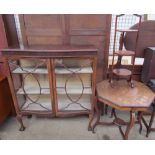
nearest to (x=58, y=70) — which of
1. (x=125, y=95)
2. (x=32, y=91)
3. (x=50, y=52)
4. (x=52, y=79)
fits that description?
(x=52, y=79)

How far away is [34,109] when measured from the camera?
1876mm

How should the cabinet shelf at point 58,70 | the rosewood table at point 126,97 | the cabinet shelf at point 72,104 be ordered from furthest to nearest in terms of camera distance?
the cabinet shelf at point 72,104 → the cabinet shelf at point 58,70 → the rosewood table at point 126,97

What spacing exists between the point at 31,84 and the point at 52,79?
0.46m

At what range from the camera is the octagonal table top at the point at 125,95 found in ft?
4.66

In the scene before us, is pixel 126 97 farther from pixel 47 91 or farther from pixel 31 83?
pixel 31 83

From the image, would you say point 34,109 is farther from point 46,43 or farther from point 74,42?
point 74,42

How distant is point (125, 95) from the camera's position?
1.55 metres

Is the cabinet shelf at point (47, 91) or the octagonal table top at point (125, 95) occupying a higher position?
the octagonal table top at point (125, 95)

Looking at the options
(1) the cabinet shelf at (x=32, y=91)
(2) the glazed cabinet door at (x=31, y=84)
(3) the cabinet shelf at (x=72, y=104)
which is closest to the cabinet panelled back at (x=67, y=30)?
(2) the glazed cabinet door at (x=31, y=84)

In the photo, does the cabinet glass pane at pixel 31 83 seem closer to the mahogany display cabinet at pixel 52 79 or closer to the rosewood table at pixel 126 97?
the mahogany display cabinet at pixel 52 79

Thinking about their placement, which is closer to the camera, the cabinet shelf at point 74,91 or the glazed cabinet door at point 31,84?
the glazed cabinet door at point 31,84

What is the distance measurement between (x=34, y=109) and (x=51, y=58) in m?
0.80

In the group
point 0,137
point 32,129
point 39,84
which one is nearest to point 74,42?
point 39,84

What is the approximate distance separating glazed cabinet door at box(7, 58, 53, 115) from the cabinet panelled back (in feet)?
1.08
